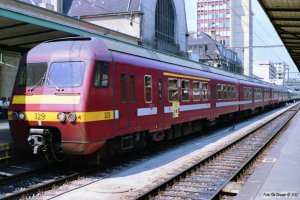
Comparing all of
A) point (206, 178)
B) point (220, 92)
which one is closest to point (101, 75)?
point (206, 178)

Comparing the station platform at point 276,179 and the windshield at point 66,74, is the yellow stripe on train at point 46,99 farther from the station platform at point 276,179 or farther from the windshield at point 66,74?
the station platform at point 276,179

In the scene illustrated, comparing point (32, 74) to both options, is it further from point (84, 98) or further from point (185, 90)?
point (185, 90)

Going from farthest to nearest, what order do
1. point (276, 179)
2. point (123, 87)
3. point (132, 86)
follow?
1. point (132, 86)
2. point (123, 87)
3. point (276, 179)

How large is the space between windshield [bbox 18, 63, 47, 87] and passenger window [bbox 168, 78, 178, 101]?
515cm

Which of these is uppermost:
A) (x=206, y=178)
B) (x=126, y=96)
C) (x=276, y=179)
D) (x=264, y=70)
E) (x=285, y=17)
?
(x=264, y=70)

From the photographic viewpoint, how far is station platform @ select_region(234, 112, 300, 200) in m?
7.15

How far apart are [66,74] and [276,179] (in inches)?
201

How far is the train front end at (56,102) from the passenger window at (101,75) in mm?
206

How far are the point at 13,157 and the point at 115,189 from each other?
12.1 ft

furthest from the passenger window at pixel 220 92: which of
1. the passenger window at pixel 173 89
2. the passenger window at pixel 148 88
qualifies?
the passenger window at pixel 148 88

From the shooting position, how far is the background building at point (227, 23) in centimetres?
11838

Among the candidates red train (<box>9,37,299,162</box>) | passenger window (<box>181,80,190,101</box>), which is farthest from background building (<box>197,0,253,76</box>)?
red train (<box>9,37,299,162</box>)

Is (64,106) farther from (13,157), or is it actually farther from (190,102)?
(190,102)

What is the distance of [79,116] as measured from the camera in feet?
30.4
